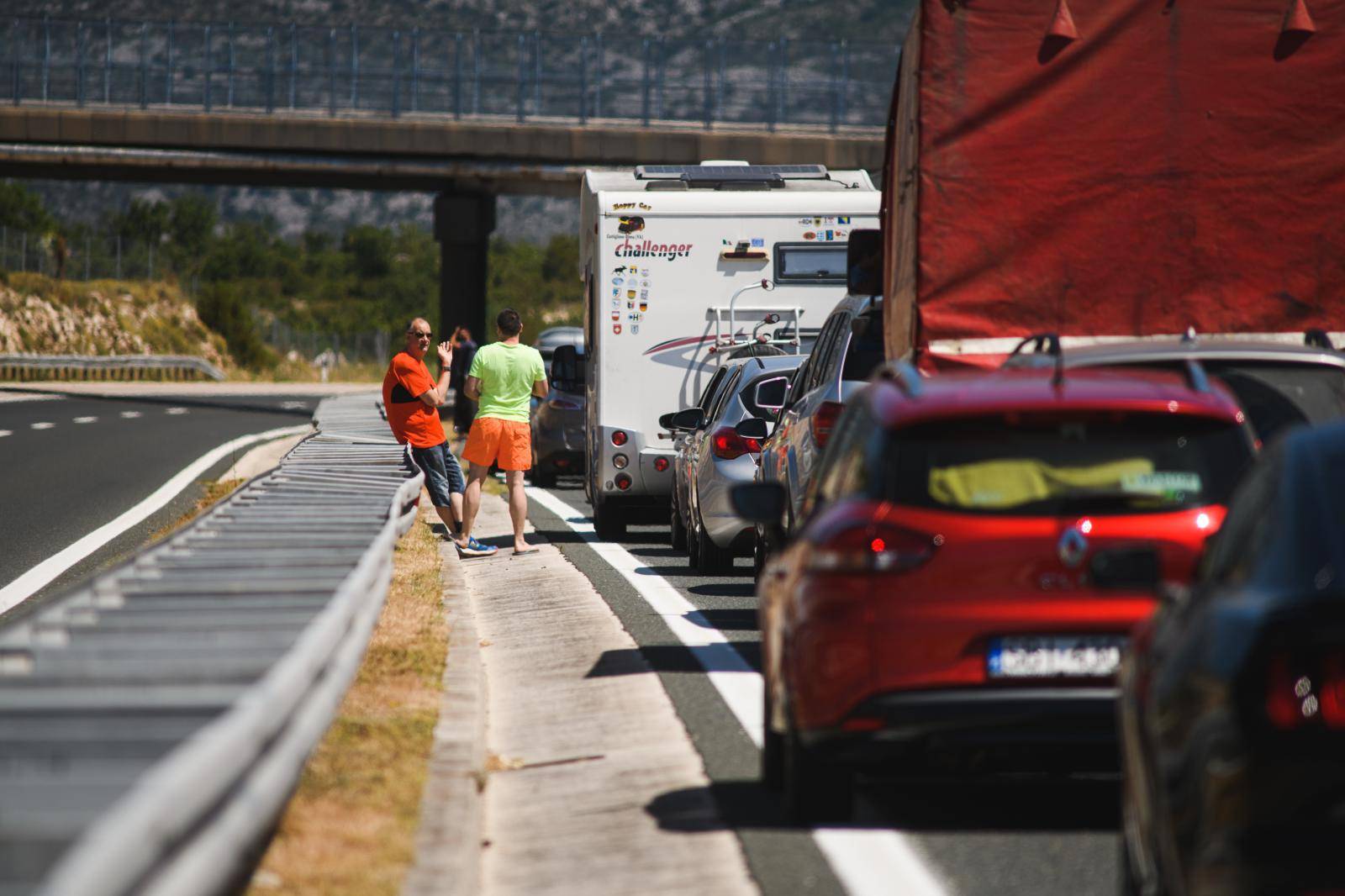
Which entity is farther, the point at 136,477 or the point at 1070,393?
the point at 136,477

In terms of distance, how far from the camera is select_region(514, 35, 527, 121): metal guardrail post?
50.7m

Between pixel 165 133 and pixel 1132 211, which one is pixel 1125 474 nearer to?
pixel 1132 211

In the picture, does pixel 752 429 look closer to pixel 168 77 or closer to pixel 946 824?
pixel 946 824

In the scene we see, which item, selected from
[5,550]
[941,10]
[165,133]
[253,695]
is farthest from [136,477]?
[165,133]

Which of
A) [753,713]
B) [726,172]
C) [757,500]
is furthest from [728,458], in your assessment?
[757,500]

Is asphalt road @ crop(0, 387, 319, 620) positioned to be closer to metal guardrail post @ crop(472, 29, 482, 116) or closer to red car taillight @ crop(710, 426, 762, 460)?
red car taillight @ crop(710, 426, 762, 460)

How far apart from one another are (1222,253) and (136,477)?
1727 cm

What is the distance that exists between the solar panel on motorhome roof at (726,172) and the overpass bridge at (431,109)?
96.4 feet

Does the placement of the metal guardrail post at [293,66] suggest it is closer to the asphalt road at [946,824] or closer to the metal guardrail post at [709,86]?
the metal guardrail post at [709,86]

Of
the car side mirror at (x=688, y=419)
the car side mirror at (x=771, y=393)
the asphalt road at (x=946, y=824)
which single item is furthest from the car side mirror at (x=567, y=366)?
the asphalt road at (x=946, y=824)

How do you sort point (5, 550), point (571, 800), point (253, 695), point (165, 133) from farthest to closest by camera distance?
point (165, 133) < point (5, 550) < point (571, 800) < point (253, 695)

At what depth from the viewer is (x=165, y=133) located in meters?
50.2

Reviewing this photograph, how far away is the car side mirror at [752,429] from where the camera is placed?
14.5 m

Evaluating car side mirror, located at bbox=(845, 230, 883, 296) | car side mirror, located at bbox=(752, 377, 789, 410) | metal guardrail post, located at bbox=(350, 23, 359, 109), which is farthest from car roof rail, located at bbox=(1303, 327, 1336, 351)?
metal guardrail post, located at bbox=(350, 23, 359, 109)
